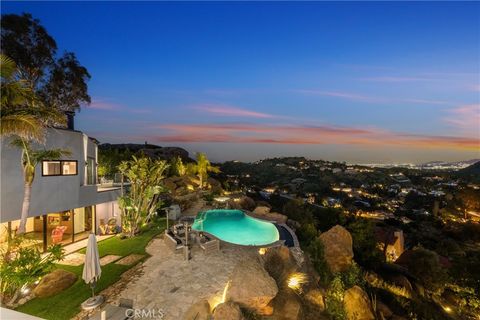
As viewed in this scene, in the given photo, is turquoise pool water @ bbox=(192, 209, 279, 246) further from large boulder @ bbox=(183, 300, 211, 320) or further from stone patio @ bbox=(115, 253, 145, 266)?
large boulder @ bbox=(183, 300, 211, 320)

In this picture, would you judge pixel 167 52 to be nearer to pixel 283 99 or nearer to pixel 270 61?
pixel 270 61

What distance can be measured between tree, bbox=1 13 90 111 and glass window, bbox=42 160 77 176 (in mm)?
11190

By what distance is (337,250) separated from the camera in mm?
14586

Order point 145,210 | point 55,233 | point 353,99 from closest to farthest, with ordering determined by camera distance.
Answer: point 55,233
point 145,210
point 353,99

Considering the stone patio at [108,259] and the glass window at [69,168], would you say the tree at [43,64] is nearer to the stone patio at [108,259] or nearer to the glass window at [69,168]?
the glass window at [69,168]

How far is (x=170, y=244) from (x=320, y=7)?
63.1ft

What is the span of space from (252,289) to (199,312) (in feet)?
5.32

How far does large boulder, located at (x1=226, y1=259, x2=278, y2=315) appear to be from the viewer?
7.52 meters

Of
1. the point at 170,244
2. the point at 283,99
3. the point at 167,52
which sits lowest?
the point at 170,244

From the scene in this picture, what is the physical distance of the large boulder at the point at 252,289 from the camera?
7516 mm

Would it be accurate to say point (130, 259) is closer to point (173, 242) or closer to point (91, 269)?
point (173, 242)

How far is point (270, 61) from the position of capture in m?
28.9

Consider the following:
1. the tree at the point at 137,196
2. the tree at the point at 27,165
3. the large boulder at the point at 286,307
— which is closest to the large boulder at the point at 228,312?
the large boulder at the point at 286,307

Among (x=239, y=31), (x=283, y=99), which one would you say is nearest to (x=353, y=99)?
(x=283, y=99)
